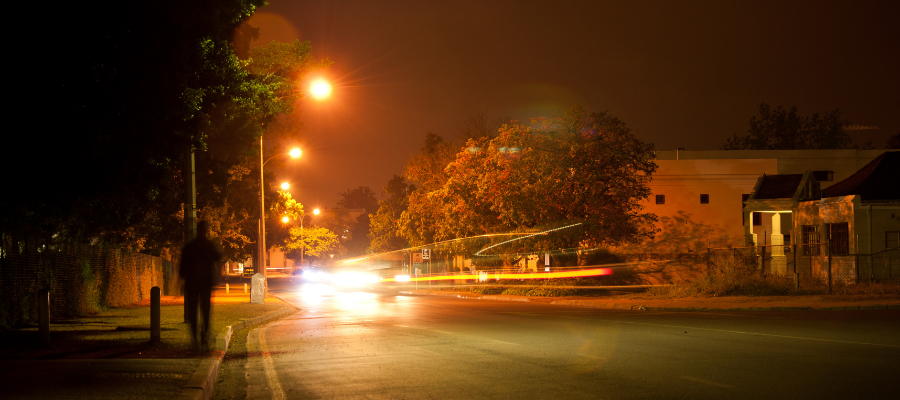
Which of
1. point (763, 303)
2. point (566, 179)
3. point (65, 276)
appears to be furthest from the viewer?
point (566, 179)

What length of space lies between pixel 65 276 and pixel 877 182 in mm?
34979

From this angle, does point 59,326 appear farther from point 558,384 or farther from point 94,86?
point 558,384

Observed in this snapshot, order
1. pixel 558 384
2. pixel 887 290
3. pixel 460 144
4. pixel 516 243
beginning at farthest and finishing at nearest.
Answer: pixel 460 144 < pixel 516 243 < pixel 887 290 < pixel 558 384

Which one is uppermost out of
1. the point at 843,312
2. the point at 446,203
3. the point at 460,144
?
the point at 460,144

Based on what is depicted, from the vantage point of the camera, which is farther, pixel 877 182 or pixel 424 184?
pixel 424 184

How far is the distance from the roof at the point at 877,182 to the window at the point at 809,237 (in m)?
2.31

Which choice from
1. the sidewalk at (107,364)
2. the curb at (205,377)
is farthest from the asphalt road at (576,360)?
the sidewalk at (107,364)

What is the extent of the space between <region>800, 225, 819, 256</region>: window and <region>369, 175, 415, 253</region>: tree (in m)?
32.7

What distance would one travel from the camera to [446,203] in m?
43.2

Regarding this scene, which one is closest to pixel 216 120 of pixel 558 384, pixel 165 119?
pixel 165 119

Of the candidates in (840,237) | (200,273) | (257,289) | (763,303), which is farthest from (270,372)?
(840,237)

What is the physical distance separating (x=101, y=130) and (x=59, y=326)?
6.50 meters

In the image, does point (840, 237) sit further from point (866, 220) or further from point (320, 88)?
point (320, 88)

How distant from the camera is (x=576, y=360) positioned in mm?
10164
